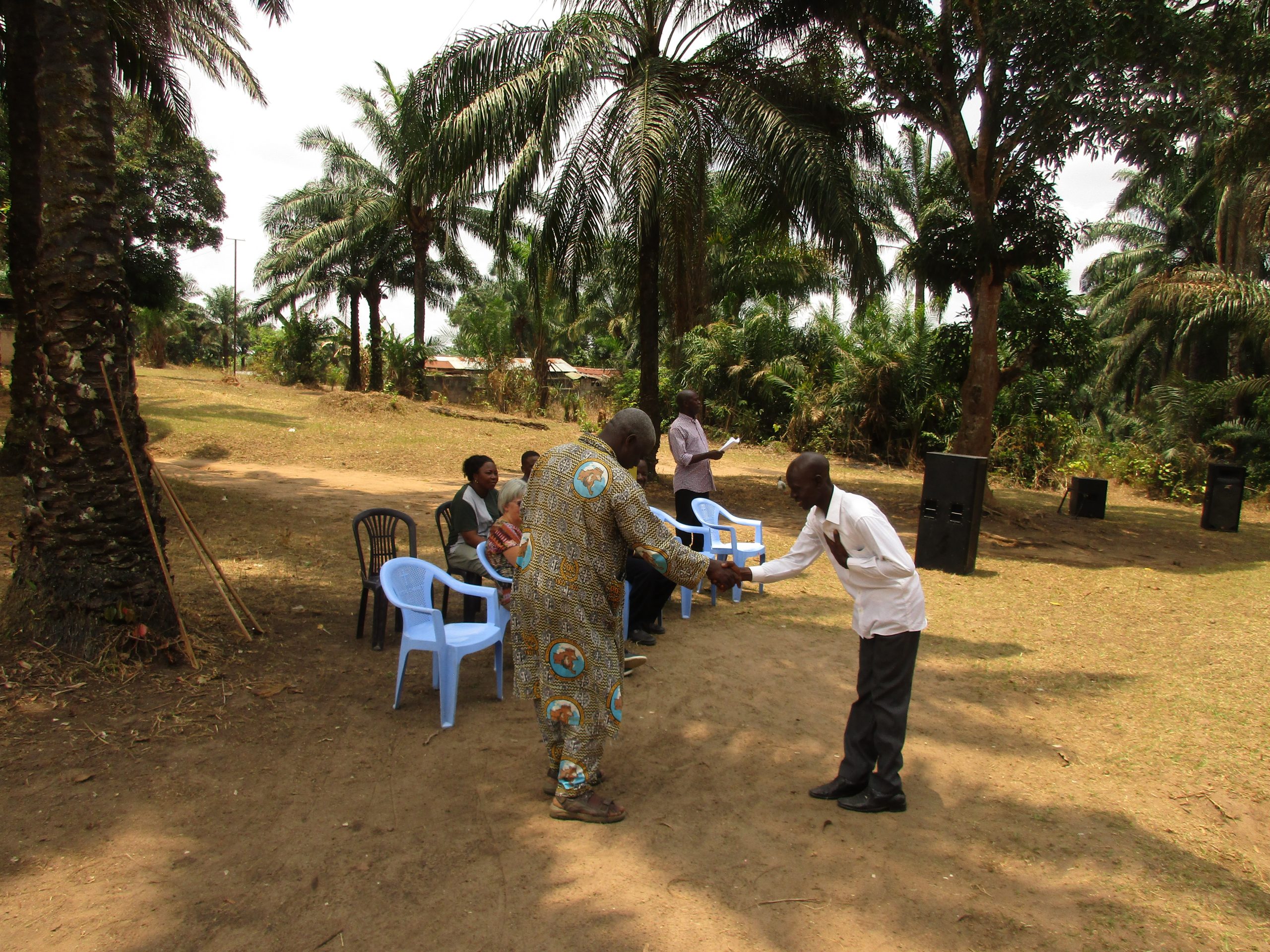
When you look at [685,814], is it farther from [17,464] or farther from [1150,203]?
[1150,203]

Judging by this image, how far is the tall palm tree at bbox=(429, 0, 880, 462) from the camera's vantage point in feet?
35.2

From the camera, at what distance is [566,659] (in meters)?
3.29

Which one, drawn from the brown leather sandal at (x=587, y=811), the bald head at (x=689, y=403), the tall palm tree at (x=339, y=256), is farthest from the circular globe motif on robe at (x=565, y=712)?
the tall palm tree at (x=339, y=256)

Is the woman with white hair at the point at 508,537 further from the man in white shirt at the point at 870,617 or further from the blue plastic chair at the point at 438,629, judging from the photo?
the man in white shirt at the point at 870,617

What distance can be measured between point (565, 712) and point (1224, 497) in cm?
1346

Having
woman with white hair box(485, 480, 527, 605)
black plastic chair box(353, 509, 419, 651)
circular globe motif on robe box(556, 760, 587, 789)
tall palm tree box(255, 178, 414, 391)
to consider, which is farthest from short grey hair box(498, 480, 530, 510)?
tall palm tree box(255, 178, 414, 391)

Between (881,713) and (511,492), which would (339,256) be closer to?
(511,492)

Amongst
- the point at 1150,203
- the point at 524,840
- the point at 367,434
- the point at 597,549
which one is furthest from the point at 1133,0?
the point at 1150,203

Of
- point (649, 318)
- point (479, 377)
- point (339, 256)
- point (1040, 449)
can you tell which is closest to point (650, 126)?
point (649, 318)

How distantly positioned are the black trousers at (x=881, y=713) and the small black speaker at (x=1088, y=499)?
11.3 meters

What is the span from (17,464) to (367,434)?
29.0 ft

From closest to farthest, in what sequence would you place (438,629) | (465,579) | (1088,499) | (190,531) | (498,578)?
(438,629)
(498,578)
(190,531)
(465,579)
(1088,499)

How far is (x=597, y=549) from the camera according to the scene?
325cm

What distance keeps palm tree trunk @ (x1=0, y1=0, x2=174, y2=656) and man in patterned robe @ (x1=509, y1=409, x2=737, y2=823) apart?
2.62 m
